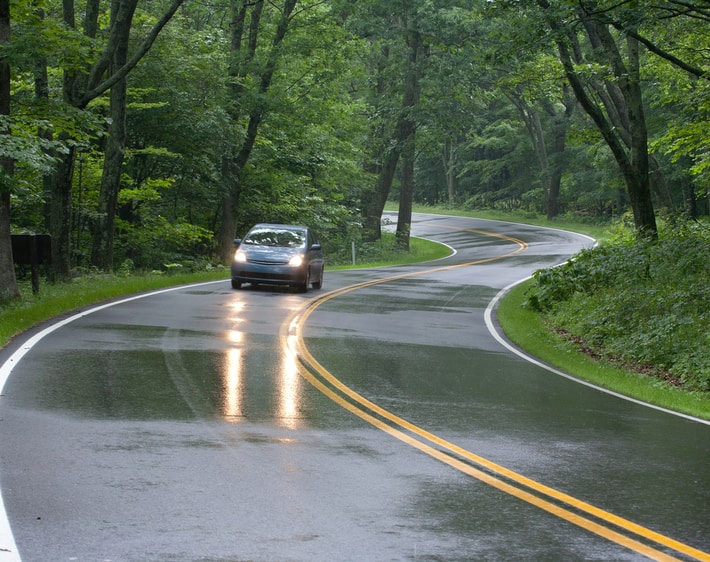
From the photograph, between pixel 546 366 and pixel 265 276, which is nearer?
pixel 546 366

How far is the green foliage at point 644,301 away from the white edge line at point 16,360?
916cm

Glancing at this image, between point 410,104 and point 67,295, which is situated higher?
point 410,104

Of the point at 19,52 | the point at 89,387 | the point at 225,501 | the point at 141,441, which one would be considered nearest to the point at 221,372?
the point at 89,387

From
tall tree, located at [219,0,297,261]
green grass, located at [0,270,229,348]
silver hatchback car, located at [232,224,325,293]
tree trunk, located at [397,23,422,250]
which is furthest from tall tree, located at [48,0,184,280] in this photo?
tree trunk, located at [397,23,422,250]

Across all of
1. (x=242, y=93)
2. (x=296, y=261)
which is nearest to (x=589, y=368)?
(x=296, y=261)

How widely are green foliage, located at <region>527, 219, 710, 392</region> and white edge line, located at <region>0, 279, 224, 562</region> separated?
30.0 ft

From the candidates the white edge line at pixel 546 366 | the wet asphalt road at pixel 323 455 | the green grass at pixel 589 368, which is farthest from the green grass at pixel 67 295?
the green grass at pixel 589 368

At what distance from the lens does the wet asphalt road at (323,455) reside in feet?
18.7

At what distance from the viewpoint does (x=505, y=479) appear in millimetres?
7332

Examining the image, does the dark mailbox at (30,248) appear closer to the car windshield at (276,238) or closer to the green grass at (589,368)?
the car windshield at (276,238)

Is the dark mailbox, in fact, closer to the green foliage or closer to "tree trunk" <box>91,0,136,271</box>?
"tree trunk" <box>91,0,136,271</box>

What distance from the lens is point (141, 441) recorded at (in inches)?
311

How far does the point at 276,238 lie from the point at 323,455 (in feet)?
55.7

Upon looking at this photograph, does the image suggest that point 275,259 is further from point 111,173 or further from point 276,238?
point 111,173
